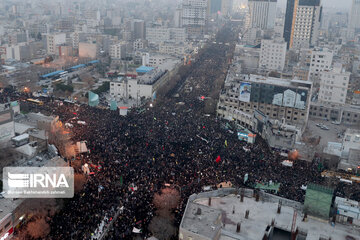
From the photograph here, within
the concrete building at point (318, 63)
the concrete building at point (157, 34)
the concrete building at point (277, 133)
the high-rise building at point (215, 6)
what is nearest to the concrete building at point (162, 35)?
the concrete building at point (157, 34)

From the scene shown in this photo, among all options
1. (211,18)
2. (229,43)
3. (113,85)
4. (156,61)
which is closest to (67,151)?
(113,85)

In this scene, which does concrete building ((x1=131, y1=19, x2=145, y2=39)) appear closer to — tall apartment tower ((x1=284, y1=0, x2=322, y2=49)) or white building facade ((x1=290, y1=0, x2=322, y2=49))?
tall apartment tower ((x1=284, y1=0, x2=322, y2=49))

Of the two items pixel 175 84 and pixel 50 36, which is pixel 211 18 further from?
pixel 175 84

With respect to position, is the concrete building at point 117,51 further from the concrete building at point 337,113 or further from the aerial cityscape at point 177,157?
the concrete building at point 337,113

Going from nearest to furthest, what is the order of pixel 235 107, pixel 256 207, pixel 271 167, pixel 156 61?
pixel 256 207 → pixel 271 167 → pixel 235 107 → pixel 156 61

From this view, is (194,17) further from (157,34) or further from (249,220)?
(249,220)

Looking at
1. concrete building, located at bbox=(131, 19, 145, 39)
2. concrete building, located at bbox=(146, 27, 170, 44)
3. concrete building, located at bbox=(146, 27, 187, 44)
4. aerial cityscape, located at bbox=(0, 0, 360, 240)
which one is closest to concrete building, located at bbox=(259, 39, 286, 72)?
aerial cityscape, located at bbox=(0, 0, 360, 240)
